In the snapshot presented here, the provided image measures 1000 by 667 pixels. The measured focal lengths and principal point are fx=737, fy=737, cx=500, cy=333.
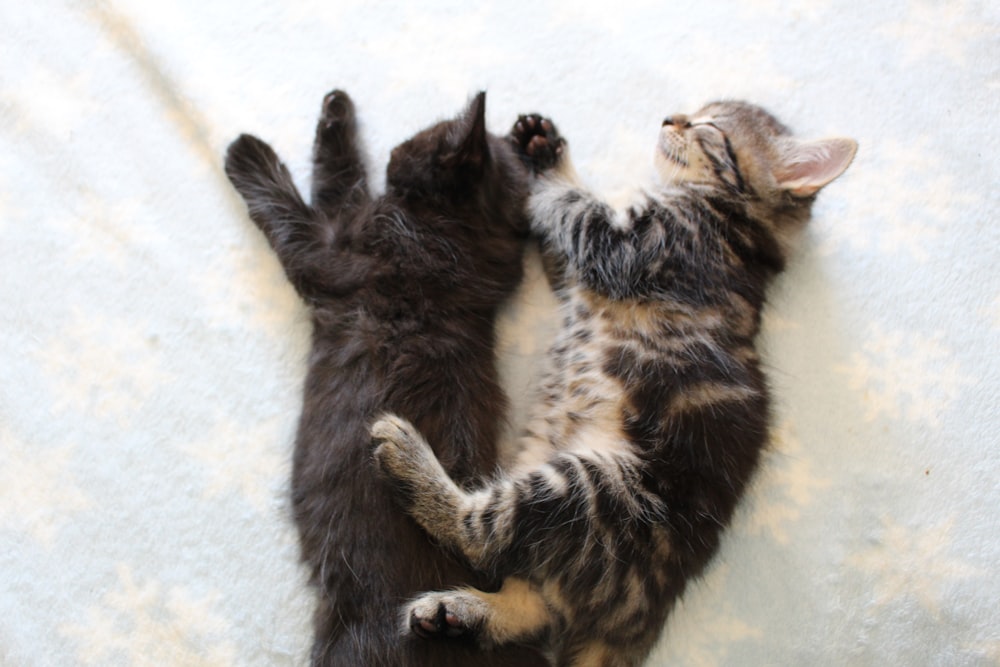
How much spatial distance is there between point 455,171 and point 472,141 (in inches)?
3.3

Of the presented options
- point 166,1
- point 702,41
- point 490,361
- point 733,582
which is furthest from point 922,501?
point 166,1

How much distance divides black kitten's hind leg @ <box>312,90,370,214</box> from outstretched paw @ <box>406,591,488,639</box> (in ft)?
3.11

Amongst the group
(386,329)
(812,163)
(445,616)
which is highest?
(386,329)

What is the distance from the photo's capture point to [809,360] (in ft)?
5.97

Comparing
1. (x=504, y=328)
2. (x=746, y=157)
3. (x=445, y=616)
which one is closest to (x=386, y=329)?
(x=504, y=328)

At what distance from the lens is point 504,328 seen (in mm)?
1843

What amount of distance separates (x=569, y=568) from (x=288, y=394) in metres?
0.78

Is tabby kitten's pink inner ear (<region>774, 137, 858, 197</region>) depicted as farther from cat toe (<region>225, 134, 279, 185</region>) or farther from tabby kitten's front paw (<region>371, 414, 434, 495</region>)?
cat toe (<region>225, 134, 279, 185</region>)

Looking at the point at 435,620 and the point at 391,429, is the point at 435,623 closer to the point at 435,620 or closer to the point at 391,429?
the point at 435,620

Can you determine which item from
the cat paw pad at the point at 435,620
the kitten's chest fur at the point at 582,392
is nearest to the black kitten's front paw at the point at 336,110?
the kitten's chest fur at the point at 582,392

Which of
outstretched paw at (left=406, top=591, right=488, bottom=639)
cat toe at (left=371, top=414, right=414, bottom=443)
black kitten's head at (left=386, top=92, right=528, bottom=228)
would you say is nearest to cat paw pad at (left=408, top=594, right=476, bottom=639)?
outstretched paw at (left=406, top=591, right=488, bottom=639)

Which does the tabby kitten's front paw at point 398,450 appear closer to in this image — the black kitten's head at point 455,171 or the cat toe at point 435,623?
the cat toe at point 435,623

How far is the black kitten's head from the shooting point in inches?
67.6

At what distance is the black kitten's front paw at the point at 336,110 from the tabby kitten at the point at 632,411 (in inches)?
17.7
